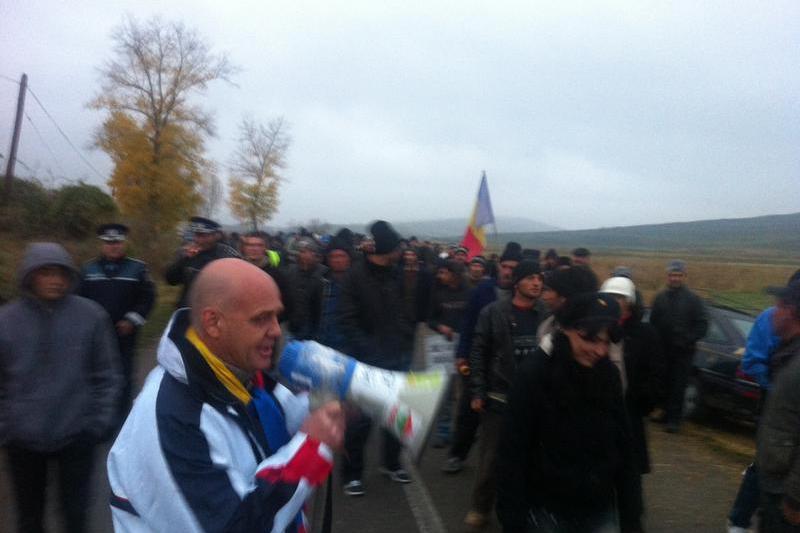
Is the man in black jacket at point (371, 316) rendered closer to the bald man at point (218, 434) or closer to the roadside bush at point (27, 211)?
the bald man at point (218, 434)

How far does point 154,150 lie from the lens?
31.7 metres

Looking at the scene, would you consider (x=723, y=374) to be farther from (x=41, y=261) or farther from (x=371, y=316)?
(x=41, y=261)

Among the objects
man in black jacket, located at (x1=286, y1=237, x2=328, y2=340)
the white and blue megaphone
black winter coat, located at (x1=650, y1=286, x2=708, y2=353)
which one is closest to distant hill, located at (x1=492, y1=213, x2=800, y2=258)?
black winter coat, located at (x1=650, y1=286, x2=708, y2=353)

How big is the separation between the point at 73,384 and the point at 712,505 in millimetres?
4893

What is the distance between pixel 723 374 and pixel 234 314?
24.5 feet

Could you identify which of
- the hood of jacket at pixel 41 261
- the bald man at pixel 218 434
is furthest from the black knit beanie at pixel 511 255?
the bald man at pixel 218 434

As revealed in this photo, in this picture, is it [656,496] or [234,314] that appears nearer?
[234,314]

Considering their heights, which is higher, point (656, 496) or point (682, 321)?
point (682, 321)

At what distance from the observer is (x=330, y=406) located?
153 centimetres

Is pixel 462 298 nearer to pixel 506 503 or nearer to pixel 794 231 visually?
pixel 506 503

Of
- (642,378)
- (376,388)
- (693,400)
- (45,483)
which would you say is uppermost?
(376,388)

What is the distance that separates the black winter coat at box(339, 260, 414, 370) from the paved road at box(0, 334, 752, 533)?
1088mm

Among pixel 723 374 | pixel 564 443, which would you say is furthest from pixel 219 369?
pixel 723 374

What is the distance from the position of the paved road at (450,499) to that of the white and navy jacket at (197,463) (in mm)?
3492
